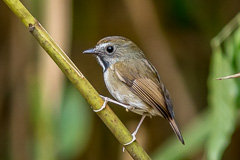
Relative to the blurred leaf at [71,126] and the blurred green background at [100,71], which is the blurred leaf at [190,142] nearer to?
the blurred green background at [100,71]

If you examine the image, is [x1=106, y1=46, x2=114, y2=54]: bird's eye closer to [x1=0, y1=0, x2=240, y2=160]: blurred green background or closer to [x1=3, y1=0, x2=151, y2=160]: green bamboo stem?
[x1=0, y1=0, x2=240, y2=160]: blurred green background

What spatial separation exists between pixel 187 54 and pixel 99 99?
2.80 meters

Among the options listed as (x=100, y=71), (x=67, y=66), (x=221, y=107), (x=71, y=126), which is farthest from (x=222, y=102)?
(x=100, y=71)

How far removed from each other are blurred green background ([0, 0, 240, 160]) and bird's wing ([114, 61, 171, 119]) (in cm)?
55

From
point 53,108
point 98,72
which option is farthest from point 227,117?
point 98,72

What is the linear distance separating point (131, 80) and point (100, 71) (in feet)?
5.75

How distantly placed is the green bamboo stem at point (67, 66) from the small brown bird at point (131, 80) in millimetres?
771

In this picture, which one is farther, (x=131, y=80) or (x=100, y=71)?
(x=100, y=71)

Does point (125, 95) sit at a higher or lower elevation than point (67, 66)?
lower

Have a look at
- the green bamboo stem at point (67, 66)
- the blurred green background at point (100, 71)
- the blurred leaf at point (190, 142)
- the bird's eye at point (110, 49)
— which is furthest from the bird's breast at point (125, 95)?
the green bamboo stem at point (67, 66)

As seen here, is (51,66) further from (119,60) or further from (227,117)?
(227,117)

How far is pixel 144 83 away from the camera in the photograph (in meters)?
2.88

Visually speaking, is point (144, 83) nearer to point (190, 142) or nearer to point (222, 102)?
point (222, 102)

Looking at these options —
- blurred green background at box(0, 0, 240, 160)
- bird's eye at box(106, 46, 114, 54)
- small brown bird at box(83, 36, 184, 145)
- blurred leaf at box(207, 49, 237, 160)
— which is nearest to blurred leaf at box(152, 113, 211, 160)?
blurred green background at box(0, 0, 240, 160)
